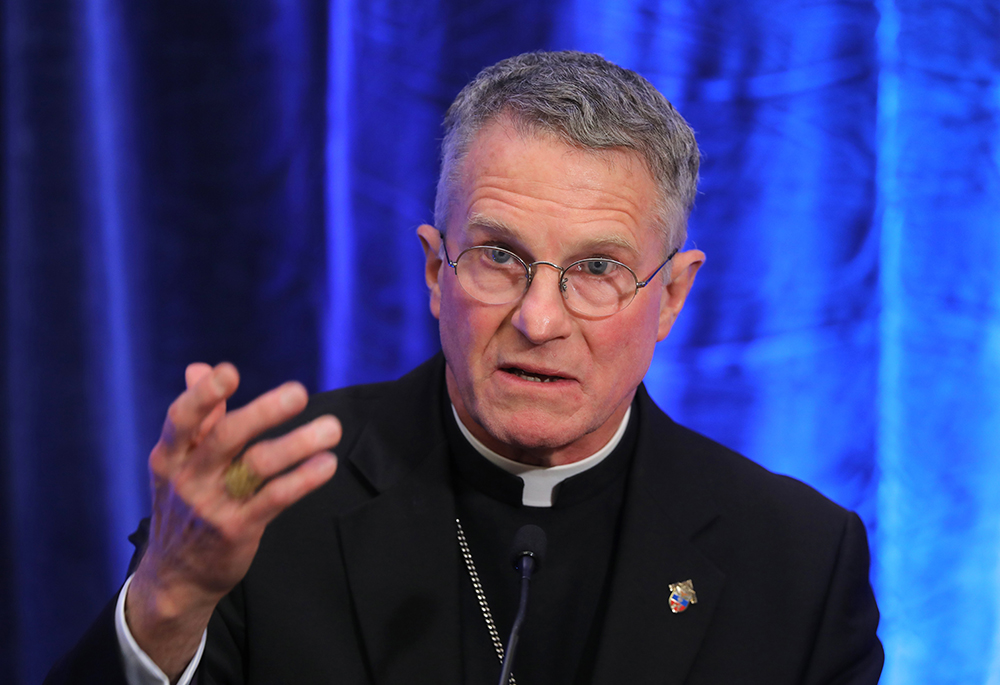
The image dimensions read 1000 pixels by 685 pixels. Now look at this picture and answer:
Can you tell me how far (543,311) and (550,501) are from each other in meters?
0.55

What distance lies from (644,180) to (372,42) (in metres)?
1.15

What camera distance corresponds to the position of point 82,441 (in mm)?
2482

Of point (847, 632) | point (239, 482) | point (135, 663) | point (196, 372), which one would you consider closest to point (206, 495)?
point (239, 482)

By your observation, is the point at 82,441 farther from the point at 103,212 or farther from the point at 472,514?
the point at 472,514

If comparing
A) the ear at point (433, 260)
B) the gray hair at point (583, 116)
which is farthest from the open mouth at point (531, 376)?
the gray hair at point (583, 116)

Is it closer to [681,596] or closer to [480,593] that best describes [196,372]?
[480,593]

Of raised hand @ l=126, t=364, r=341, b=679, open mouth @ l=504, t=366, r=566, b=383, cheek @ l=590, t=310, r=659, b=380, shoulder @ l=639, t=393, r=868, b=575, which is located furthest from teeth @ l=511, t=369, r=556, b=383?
raised hand @ l=126, t=364, r=341, b=679

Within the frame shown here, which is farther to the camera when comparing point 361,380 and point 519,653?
point 361,380

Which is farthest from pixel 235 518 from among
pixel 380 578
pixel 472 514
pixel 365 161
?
pixel 365 161

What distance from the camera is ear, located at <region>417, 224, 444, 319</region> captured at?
6.16 ft

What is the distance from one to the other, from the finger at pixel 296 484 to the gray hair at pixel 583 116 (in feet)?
2.95

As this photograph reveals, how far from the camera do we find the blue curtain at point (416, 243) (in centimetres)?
242

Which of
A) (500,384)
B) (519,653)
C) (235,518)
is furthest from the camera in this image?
(519,653)

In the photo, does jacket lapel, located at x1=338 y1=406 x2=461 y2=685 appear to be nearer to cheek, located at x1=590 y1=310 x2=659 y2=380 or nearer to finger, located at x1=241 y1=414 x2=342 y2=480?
cheek, located at x1=590 y1=310 x2=659 y2=380
